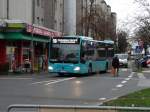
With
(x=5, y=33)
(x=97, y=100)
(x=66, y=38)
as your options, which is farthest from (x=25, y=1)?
(x=97, y=100)

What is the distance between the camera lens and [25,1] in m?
56.3

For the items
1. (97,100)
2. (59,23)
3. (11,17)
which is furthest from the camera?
(59,23)

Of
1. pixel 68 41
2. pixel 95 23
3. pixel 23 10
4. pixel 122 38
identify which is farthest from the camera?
pixel 122 38

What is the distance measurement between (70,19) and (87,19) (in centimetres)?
273

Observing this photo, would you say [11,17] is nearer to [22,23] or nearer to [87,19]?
[22,23]

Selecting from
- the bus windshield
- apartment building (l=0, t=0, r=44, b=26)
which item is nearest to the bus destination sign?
the bus windshield

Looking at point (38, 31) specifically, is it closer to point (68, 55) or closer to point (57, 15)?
point (68, 55)

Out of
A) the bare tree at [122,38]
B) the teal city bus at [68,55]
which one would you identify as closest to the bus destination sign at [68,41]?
the teal city bus at [68,55]

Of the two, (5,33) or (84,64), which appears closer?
(84,64)

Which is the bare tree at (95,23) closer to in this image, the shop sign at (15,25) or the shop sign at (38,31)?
the shop sign at (38,31)

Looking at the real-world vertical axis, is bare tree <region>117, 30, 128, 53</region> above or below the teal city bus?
above

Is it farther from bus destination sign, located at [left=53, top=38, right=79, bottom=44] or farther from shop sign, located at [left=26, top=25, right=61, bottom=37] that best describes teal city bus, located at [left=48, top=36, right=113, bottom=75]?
shop sign, located at [left=26, top=25, right=61, bottom=37]

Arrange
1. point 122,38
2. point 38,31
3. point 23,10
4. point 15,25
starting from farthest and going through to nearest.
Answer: point 122,38 → point 23,10 → point 38,31 → point 15,25

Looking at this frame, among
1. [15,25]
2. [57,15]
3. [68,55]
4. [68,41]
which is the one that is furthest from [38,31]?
[57,15]
